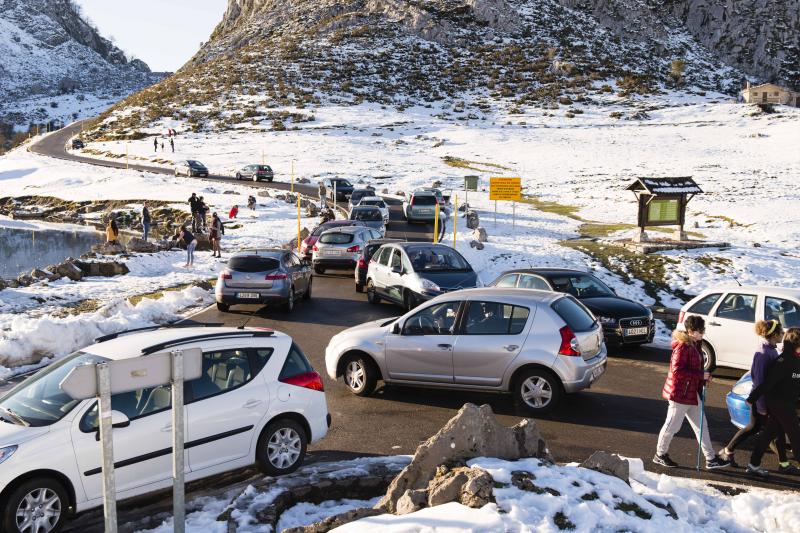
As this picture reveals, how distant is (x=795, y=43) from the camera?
130 metres

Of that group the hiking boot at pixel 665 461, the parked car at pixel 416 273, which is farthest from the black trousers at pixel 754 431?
the parked car at pixel 416 273

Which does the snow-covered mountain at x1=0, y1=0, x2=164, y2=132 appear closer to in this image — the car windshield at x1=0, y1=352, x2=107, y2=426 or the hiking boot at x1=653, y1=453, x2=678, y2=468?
the car windshield at x1=0, y1=352, x2=107, y2=426

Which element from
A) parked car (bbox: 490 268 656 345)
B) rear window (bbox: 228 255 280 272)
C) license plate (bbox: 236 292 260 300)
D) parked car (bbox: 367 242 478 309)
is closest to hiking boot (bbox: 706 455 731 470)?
parked car (bbox: 490 268 656 345)

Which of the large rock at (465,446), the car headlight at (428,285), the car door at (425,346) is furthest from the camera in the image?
the car headlight at (428,285)

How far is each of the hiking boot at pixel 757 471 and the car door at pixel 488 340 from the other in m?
3.00

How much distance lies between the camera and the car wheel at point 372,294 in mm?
17672

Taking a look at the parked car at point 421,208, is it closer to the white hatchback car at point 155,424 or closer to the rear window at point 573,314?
the rear window at point 573,314

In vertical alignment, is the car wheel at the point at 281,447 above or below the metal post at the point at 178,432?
below

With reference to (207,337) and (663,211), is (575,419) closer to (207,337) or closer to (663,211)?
(207,337)

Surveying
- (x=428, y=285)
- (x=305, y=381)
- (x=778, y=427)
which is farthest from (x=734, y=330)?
(x=305, y=381)

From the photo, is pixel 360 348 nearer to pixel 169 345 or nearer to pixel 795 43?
pixel 169 345

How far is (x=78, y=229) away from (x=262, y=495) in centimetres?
3955

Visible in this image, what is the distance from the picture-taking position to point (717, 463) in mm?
7426

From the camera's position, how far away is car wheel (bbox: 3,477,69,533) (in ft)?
18.3
